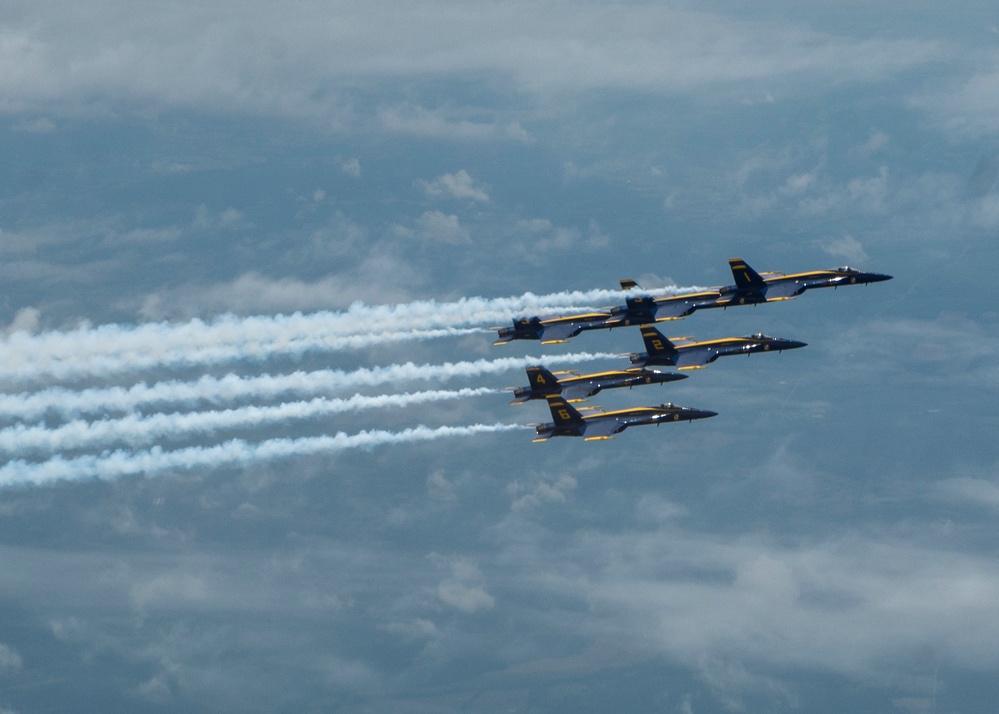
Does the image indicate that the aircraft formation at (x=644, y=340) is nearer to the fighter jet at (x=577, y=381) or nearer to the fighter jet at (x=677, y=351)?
the fighter jet at (x=577, y=381)

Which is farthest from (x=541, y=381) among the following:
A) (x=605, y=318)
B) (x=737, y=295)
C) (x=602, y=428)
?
(x=737, y=295)

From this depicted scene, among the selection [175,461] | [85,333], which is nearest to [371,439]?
[175,461]

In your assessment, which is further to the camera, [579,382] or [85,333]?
[579,382]

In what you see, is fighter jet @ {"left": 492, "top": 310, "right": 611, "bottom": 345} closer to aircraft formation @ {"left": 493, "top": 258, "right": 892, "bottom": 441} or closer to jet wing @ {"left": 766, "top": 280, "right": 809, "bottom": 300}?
aircraft formation @ {"left": 493, "top": 258, "right": 892, "bottom": 441}

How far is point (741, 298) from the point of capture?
162500 millimetres

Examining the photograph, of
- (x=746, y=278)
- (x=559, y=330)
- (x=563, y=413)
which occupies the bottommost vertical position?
(x=563, y=413)

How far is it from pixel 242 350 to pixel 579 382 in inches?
1554

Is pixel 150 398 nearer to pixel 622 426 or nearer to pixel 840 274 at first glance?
pixel 622 426

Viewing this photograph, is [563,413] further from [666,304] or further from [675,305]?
[675,305]

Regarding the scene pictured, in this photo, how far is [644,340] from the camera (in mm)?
165750

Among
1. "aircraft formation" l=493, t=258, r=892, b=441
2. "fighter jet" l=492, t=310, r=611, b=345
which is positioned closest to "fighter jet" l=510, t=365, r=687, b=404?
"aircraft formation" l=493, t=258, r=892, b=441

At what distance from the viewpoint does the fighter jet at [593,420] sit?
161000 millimetres

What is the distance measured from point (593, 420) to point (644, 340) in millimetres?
11148

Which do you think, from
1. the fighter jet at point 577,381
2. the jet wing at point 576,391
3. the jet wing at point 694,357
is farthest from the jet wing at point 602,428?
the jet wing at point 694,357
